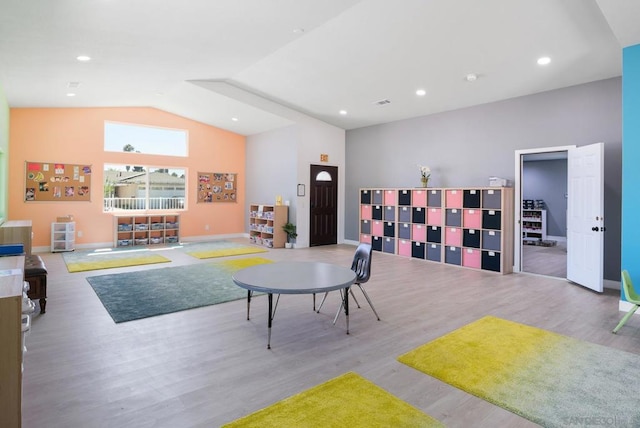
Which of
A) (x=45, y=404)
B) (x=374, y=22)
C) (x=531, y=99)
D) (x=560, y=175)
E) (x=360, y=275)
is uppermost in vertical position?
(x=374, y=22)

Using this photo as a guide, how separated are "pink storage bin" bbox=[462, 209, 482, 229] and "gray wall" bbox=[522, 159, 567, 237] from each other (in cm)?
565

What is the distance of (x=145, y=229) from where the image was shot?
8.95 m

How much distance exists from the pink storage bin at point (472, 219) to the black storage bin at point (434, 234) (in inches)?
20.1

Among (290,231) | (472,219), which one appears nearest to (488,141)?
(472,219)

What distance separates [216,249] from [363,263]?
5289 mm

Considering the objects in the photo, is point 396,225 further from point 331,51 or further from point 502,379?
point 502,379

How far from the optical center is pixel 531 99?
6.18 metres

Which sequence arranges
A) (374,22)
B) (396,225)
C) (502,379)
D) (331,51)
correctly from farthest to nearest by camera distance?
(396,225), (331,51), (374,22), (502,379)

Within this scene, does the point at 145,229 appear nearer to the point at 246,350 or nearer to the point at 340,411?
the point at 246,350

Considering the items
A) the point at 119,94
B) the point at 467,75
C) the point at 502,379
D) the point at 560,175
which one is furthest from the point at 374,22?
the point at 560,175

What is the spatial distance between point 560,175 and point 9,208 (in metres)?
13.8

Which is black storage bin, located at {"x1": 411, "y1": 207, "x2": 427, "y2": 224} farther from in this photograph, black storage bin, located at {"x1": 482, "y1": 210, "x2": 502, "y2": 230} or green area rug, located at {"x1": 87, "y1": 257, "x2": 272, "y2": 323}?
green area rug, located at {"x1": 87, "y1": 257, "x2": 272, "y2": 323}

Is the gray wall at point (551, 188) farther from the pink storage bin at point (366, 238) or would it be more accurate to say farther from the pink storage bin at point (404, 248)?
the pink storage bin at point (366, 238)

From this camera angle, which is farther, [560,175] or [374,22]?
[560,175]
